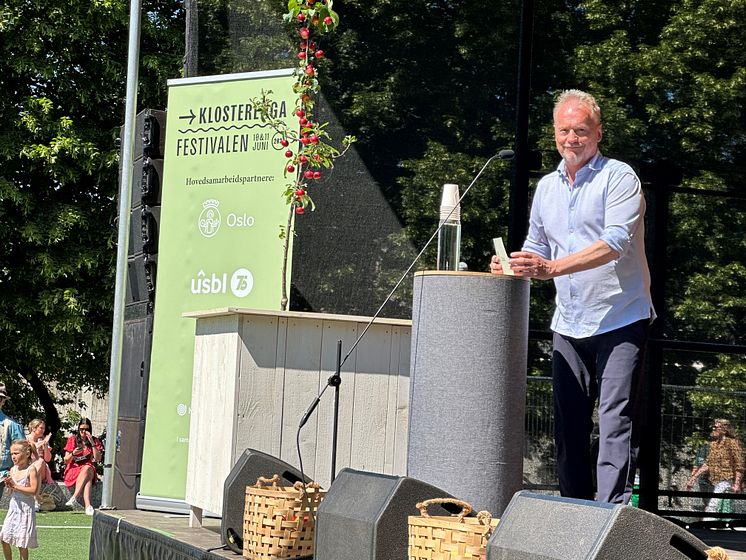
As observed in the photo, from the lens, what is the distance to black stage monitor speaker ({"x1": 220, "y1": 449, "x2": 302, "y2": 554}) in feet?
13.6

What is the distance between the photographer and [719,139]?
723 centimetres

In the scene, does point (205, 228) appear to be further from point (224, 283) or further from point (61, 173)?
point (61, 173)

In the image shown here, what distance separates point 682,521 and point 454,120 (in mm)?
2552

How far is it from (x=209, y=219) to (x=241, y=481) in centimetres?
258

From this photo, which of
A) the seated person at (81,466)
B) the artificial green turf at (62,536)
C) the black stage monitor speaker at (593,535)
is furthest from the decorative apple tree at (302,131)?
the seated person at (81,466)

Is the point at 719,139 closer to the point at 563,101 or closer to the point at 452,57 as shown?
the point at 452,57

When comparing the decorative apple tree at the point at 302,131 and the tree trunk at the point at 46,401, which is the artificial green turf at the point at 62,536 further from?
the decorative apple tree at the point at 302,131

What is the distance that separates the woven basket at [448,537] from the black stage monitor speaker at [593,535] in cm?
44

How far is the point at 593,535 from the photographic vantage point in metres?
2.10

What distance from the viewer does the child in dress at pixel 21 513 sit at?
27.9ft

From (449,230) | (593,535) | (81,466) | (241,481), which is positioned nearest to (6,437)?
(81,466)

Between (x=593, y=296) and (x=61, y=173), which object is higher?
(x=61, y=173)

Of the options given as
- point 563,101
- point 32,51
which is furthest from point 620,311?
point 32,51

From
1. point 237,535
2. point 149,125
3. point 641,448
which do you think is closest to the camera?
point 237,535
